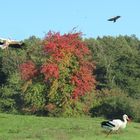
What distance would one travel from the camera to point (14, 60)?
66125 mm

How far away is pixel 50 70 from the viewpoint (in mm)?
38531

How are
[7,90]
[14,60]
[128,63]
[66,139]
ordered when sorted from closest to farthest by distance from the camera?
[66,139], [7,90], [128,63], [14,60]

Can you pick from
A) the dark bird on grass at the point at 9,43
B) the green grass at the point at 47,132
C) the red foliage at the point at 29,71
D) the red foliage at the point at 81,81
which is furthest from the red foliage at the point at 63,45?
the dark bird on grass at the point at 9,43

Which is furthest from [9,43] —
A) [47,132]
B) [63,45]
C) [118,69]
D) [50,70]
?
[118,69]

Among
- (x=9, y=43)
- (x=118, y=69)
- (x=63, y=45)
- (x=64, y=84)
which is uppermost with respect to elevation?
(x=63, y=45)

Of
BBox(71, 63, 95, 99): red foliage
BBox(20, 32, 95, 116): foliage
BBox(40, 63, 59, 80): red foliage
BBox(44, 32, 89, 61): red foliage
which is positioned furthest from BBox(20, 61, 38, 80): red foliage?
BBox(71, 63, 95, 99): red foliage

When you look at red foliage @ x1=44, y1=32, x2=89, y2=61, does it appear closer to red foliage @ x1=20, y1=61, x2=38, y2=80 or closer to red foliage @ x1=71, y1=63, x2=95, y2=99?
red foliage @ x1=71, y1=63, x2=95, y2=99

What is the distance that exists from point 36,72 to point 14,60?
26514mm

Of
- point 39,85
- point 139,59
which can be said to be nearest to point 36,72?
point 39,85

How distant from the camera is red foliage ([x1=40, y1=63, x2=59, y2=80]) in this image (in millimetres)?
38594

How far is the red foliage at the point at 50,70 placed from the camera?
38.6 meters

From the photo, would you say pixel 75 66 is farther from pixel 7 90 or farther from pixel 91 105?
pixel 7 90

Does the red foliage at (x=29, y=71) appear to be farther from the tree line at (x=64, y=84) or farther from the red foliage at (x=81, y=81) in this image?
the red foliage at (x=81, y=81)

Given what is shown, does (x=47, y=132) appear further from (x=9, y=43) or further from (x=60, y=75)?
(x=60, y=75)
